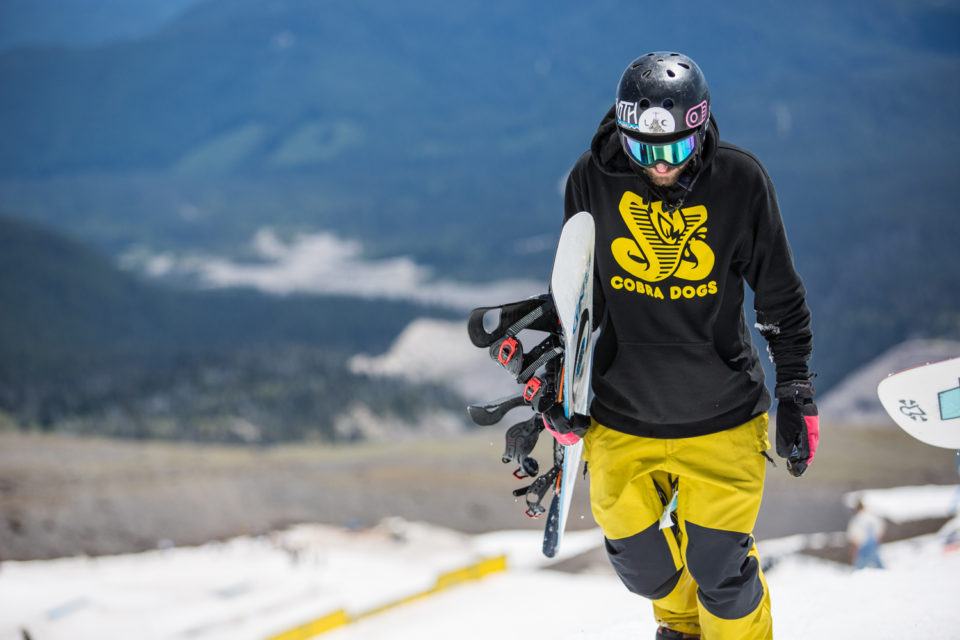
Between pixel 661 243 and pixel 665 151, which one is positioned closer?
pixel 665 151

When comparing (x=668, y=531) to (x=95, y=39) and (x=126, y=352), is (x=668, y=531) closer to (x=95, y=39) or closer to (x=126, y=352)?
(x=126, y=352)

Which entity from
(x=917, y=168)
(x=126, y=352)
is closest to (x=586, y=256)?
(x=126, y=352)

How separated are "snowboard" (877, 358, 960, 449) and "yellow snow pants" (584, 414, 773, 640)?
671mm

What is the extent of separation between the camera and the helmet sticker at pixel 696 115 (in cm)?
229

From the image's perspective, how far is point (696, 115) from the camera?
2299 mm

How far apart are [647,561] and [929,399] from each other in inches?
45.8

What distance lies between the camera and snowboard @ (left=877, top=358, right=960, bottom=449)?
9.02 ft

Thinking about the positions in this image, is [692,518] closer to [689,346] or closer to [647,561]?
[647,561]

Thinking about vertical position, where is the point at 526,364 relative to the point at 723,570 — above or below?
above

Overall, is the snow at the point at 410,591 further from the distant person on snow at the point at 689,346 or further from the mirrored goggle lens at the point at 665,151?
the mirrored goggle lens at the point at 665,151

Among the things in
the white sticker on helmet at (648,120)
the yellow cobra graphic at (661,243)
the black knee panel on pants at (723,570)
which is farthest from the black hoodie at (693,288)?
the black knee panel on pants at (723,570)

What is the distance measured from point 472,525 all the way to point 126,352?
699 inches

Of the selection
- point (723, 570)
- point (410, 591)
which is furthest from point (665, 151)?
point (410, 591)

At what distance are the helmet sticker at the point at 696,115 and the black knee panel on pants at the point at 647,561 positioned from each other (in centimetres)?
116
